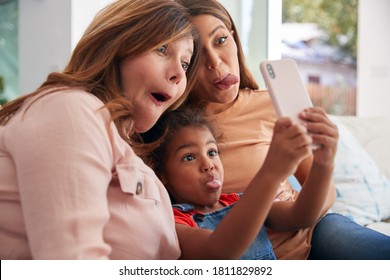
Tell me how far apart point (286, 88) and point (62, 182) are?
0.32 meters

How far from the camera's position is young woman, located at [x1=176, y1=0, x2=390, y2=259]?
1.02 m

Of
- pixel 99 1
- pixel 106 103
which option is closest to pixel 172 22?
pixel 106 103

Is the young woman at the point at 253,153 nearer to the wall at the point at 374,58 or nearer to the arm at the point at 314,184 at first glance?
the arm at the point at 314,184

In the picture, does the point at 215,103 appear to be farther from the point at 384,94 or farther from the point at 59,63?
the point at 384,94

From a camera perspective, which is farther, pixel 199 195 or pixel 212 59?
pixel 212 59

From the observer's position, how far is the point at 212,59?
117 centimetres

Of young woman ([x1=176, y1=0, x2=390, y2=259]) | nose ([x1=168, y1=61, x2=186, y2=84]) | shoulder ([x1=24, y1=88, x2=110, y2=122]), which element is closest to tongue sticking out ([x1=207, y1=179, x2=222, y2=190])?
young woman ([x1=176, y1=0, x2=390, y2=259])

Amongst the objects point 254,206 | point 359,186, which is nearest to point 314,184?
point 254,206

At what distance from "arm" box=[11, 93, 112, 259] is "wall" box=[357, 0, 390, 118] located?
12.0ft

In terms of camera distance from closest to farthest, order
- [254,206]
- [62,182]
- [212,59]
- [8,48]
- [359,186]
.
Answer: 1. [62,182]
2. [254,206]
3. [212,59]
4. [359,186]
5. [8,48]

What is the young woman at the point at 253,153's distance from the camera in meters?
1.02

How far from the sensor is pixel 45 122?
0.70 m

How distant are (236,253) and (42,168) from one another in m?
0.31

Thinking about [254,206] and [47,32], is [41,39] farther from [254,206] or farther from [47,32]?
[254,206]
